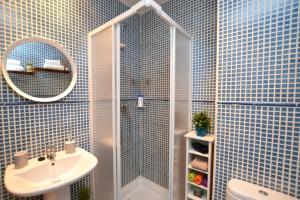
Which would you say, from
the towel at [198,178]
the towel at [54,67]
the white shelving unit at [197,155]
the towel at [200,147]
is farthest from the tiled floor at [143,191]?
the towel at [54,67]

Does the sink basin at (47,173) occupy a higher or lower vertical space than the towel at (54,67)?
lower

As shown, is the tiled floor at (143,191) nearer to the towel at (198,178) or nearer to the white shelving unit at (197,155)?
the white shelving unit at (197,155)

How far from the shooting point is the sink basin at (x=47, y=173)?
86cm

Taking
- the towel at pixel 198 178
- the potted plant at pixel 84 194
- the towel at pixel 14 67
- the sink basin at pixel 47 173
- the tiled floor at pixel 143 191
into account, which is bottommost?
the tiled floor at pixel 143 191

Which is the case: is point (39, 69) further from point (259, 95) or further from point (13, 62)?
point (259, 95)

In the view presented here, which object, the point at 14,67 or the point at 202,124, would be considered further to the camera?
the point at 202,124

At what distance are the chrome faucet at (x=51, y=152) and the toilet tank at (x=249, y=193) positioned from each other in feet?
4.82

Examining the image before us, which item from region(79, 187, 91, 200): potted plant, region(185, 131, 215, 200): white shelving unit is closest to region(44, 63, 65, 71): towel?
region(79, 187, 91, 200): potted plant

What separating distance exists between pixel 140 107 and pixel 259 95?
1492mm

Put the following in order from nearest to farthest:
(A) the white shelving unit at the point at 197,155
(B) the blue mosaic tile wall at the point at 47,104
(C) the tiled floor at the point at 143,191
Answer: (B) the blue mosaic tile wall at the point at 47,104, (A) the white shelving unit at the point at 197,155, (C) the tiled floor at the point at 143,191

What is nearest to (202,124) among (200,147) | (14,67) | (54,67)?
(200,147)

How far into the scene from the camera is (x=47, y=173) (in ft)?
3.77

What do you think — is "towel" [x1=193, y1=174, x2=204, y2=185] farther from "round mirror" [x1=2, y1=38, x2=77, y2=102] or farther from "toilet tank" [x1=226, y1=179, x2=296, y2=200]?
"round mirror" [x1=2, y1=38, x2=77, y2=102]

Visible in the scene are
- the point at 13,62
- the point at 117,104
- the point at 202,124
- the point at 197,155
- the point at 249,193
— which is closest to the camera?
the point at 249,193
